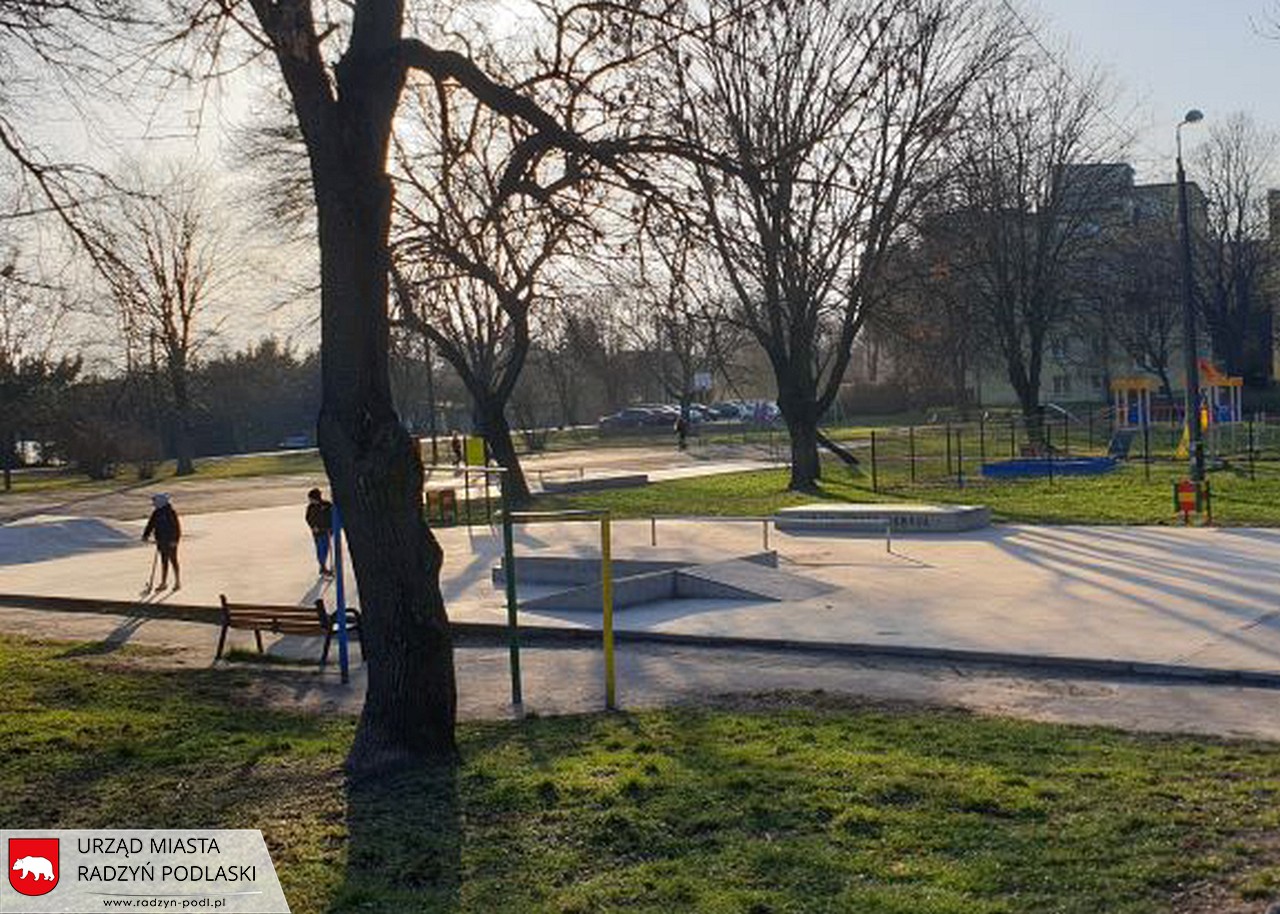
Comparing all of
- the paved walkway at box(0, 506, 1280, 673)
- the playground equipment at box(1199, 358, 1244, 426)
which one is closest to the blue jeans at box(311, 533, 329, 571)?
the paved walkway at box(0, 506, 1280, 673)

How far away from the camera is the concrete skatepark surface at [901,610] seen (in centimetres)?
1256

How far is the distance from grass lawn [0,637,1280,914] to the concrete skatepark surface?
1.58 meters

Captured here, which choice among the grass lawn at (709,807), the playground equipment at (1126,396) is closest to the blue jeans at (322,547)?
the grass lawn at (709,807)

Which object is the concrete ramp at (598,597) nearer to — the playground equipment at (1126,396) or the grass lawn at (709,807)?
the grass lawn at (709,807)

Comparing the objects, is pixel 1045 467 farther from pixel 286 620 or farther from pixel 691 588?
pixel 286 620

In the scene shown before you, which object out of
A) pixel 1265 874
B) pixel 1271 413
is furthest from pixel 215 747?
pixel 1271 413

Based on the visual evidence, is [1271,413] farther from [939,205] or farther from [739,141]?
[739,141]

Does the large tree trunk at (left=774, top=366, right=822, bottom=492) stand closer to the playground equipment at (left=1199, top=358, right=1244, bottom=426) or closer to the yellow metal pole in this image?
the playground equipment at (left=1199, top=358, right=1244, bottom=426)

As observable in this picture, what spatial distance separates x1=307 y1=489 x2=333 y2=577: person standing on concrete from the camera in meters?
23.5

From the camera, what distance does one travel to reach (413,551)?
959 centimetres

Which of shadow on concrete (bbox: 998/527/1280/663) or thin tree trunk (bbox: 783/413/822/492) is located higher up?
thin tree trunk (bbox: 783/413/822/492)

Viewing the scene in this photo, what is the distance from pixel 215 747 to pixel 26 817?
7.31 feet

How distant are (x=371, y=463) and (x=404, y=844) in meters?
2.91

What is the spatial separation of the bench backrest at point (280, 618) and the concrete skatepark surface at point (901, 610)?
22.9 inches
